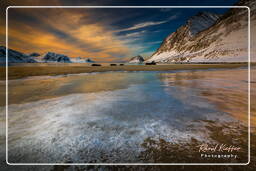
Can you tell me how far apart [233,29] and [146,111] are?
460ft

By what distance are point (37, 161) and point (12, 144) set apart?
886 millimetres

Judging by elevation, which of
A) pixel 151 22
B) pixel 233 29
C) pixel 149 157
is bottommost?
pixel 149 157

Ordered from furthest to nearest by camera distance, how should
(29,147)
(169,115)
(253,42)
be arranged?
(253,42) → (169,115) → (29,147)

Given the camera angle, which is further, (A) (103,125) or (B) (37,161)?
(A) (103,125)

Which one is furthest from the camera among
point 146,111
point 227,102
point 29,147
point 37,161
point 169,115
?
point 227,102

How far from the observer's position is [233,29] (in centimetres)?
10144

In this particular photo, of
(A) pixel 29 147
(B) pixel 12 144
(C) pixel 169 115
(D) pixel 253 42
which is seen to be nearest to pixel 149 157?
(C) pixel 169 115

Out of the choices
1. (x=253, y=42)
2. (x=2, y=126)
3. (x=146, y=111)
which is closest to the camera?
A: (x=2, y=126)

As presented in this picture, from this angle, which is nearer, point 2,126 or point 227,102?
point 2,126

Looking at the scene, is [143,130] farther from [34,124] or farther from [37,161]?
[34,124]

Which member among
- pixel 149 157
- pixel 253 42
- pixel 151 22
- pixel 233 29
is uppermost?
pixel 233 29

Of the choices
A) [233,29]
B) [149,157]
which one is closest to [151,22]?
[149,157]

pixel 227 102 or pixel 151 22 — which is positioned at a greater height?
pixel 151 22

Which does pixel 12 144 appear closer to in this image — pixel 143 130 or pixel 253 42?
pixel 143 130
